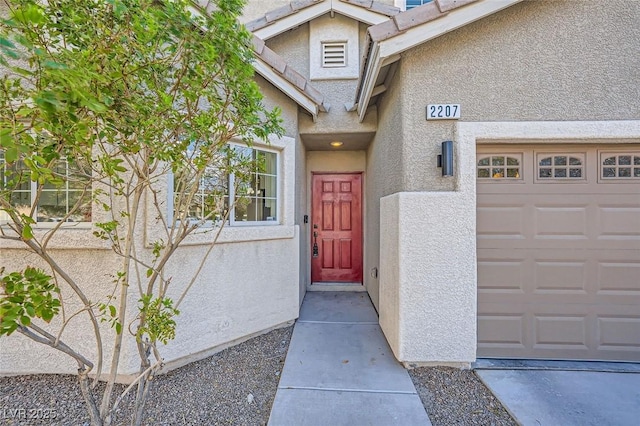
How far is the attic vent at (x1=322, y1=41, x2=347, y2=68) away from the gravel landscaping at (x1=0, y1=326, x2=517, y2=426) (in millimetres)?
6303

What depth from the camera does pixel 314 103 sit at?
5.67 m

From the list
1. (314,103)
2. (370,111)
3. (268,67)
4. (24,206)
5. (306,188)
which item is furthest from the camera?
(306,188)

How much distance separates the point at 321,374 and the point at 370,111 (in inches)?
197

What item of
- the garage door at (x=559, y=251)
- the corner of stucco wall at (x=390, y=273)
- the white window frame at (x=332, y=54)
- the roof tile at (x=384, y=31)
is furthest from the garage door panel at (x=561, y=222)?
the white window frame at (x=332, y=54)

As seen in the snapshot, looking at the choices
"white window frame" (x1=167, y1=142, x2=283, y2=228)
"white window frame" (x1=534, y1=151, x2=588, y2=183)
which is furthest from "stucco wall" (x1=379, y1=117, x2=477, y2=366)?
"white window frame" (x1=167, y1=142, x2=283, y2=228)

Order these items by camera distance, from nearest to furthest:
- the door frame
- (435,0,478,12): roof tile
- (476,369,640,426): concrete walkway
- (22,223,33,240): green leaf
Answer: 1. (22,223,33,240): green leaf
2. (476,369,640,426): concrete walkway
3. (435,0,478,12): roof tile
4. the door frame

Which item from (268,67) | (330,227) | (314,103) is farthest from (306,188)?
(268,67)

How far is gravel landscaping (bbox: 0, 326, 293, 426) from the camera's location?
123 inches

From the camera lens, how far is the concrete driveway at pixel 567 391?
306 centimetres

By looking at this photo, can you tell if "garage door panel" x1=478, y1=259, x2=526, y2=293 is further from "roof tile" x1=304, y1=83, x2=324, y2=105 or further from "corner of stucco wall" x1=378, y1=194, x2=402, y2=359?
"roof tile" x1=304, y1=83, x2=324, y2=105

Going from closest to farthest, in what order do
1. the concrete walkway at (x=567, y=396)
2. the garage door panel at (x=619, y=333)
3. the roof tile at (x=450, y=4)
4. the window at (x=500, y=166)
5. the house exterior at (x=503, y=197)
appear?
1. the concrete walkway at (x=567, y=396)
2. the roof tile at (x=450, y=4)
3. the house exterior at (x=503, y=197)
4. the garage door panel at (x=619, y=333)
5. the window at (x=500, y=166)

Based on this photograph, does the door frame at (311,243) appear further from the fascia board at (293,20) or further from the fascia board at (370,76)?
the fascia board at (293,20)

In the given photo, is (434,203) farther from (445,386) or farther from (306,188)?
(306,188)

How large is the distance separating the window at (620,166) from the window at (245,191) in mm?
4738
